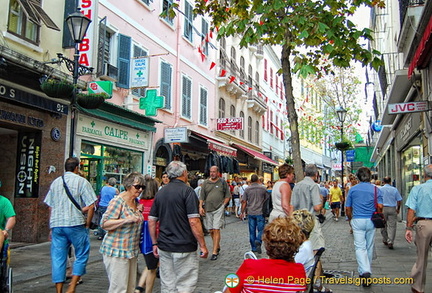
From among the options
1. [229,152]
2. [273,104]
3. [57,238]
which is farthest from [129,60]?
[273,104]

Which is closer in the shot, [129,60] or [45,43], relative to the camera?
→ [45,43]

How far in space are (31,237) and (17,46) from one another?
4569 millimetres

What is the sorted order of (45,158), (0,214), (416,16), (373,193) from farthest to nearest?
(45,158)
(416,16)
(373,193)
(0,214)

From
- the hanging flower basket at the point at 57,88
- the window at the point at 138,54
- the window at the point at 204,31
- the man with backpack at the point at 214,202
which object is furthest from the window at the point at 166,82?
the man with backpack at the point at 214,202

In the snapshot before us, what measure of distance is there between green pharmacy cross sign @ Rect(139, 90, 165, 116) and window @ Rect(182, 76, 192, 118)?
412 cm

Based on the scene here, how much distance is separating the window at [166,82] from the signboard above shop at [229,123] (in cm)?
509

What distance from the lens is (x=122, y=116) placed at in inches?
551

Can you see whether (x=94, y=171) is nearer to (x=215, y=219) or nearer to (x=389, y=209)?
(x=215, y=219)

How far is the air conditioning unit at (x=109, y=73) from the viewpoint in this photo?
12.7m

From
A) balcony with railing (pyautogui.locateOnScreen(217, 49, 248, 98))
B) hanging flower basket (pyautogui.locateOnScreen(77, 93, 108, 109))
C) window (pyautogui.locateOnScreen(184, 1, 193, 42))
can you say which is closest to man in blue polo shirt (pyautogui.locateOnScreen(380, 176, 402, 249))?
hanging flower basket (pyautogui.locateOnScreen(77, 93, 108, 109))

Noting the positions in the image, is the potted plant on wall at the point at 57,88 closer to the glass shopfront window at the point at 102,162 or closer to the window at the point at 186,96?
the glass shopfront window at the point at 102,162

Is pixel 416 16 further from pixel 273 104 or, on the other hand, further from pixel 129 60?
pixel 273 104

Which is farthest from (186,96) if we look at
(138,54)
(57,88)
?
(57,88)

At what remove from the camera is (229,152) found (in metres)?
20.7
